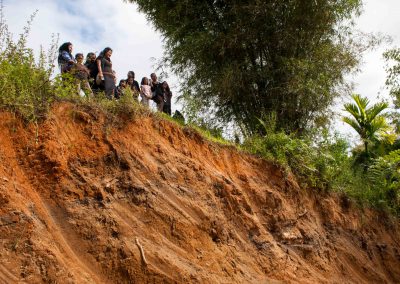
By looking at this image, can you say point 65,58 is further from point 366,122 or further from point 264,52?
point 366,122

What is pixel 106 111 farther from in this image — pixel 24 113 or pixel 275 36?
pixel 275 36

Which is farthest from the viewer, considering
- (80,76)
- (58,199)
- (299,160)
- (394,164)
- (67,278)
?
(394,164)

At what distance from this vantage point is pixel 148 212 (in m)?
7.46

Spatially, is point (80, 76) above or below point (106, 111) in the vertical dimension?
above

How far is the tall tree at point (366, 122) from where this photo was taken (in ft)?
47.0

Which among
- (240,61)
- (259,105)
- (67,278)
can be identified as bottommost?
(67,278)

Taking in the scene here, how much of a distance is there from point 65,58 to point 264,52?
6094 mm

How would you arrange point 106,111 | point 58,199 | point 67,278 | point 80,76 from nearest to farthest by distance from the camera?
point 67,278, point 58,199, point 106,111, point 80,76

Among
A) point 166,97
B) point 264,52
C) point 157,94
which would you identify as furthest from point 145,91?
point 264,52

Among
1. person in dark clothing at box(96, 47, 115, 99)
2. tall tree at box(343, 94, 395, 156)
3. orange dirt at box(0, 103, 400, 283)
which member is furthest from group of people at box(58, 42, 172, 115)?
tall tree at box(343, 94, 395, 156)

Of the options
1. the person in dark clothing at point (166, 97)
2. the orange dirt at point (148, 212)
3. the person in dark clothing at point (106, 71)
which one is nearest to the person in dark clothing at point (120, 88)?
the person in dark clothing at point (106, 71)

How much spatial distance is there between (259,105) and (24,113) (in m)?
7.74

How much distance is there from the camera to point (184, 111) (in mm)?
9922

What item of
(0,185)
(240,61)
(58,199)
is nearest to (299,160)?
(240,61)
